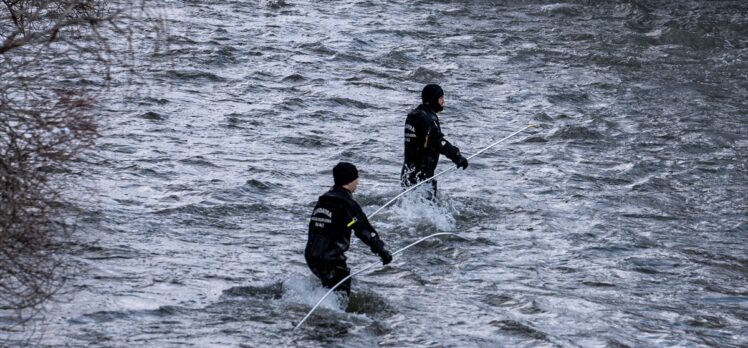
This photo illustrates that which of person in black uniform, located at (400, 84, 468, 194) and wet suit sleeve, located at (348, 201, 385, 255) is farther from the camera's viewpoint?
person in black uniform, located at (400, 84, 468, 194)

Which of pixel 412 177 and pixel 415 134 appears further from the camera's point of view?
pixel 412 177

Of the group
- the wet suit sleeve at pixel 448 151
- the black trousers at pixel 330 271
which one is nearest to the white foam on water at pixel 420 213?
the wet suit sleeve at pixel 448 151

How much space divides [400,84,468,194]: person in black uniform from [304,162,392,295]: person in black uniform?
3933mm

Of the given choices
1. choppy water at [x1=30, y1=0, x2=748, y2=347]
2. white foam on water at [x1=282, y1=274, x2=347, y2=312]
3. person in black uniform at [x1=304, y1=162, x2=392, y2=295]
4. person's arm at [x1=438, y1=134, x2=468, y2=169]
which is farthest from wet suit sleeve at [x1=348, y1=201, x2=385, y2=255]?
person's arm at [x1=438, y1=134, x2=468, y2=169]

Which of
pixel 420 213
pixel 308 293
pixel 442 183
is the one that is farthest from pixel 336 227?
pixel 442 183

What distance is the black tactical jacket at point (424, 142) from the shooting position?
1711 cm

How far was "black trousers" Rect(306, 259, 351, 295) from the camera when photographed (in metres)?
13.4

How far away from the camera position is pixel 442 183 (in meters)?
20.9

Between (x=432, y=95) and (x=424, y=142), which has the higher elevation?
(x=432, y=95)

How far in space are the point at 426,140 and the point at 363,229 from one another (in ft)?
14.1

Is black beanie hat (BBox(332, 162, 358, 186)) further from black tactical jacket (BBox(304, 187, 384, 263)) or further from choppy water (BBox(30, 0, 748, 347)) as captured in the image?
choppy water (BBox(30, 0, 748, 347))

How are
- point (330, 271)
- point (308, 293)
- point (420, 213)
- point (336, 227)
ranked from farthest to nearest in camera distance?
point (420, 213) < point (308, 293) < point (330, 271) < point (336, 227)

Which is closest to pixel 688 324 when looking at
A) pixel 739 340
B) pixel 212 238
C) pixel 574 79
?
pixel 739 340

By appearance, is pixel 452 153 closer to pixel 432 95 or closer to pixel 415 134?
pixel 415 134
